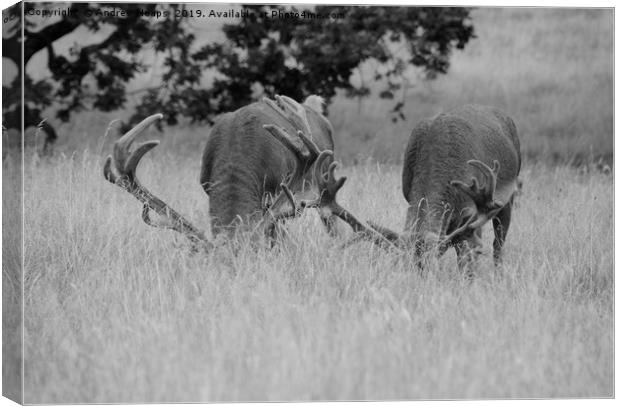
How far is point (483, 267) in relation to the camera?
8172 mm

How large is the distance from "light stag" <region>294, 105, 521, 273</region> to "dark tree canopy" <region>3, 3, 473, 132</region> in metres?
1.12

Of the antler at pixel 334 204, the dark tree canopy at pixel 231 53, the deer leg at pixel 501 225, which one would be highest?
the dark tree canopy at pixel 231 53

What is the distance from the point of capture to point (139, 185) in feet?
A: 27.0

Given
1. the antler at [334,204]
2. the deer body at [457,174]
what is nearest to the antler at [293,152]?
the antler at [334,204]

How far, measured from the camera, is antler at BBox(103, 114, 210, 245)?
7930mm

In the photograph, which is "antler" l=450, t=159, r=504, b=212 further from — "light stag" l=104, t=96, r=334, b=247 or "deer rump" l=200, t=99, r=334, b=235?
"deer rump" l=200, t=99, r=334, b=235

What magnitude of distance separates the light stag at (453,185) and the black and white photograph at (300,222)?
0.07ft

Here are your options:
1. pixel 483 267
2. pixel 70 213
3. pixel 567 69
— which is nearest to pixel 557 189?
pixel 567 69

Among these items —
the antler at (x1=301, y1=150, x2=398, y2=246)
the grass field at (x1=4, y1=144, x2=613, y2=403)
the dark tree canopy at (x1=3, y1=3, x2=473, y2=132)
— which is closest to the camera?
the grass field at (x1=4, y1=144, x2=613, y2=403)

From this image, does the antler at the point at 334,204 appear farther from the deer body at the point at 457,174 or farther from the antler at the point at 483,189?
the antler at the point at 483,189

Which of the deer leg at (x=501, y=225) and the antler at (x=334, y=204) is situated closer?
the antler at (x=334, y=204)

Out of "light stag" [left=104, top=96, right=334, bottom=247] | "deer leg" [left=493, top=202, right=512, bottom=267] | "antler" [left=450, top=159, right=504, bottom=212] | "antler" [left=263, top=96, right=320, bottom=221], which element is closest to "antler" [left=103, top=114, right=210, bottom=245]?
"light stag" [left=104, top=96, right=334, bottom=247]

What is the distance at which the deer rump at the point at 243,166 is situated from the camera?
320 inches

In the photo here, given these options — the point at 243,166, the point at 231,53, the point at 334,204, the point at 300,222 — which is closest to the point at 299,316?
the point at 334,204
